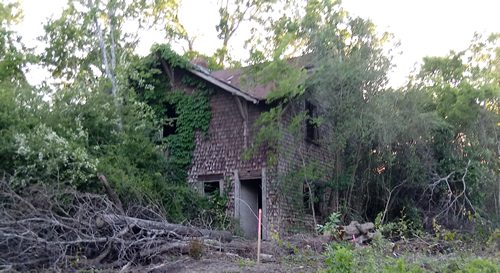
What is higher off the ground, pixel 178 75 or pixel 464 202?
pixel 178 75

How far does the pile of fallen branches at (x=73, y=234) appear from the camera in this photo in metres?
11.9

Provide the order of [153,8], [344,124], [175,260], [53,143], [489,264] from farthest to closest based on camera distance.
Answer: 1. [153,8]
2. [344,124]
3. [53,143]
4. [175,260]
5. [489,264]

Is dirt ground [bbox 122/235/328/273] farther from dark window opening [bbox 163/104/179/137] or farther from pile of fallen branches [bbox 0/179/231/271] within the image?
dark window opening [bbox 163/104/179/137]

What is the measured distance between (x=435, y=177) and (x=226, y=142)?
6.59 meters

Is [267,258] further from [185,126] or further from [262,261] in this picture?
[185,126]

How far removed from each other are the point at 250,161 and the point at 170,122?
3153 mm

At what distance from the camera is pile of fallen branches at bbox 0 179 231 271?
38.9ft

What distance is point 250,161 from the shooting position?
19.7 meters

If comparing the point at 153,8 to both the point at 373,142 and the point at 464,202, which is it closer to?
the point at 373,142

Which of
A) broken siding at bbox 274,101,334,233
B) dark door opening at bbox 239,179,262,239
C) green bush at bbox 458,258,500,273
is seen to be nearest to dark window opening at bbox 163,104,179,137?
dark door opening at bbox 239,179,262,239

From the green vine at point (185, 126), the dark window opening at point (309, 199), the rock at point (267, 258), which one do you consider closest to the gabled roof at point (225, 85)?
the green vine at point (185, 126)

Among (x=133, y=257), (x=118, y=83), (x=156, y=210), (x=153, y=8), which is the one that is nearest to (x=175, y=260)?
(x=133, y=257)

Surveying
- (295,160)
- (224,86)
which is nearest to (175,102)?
(224,86)

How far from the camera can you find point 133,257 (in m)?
12.6
